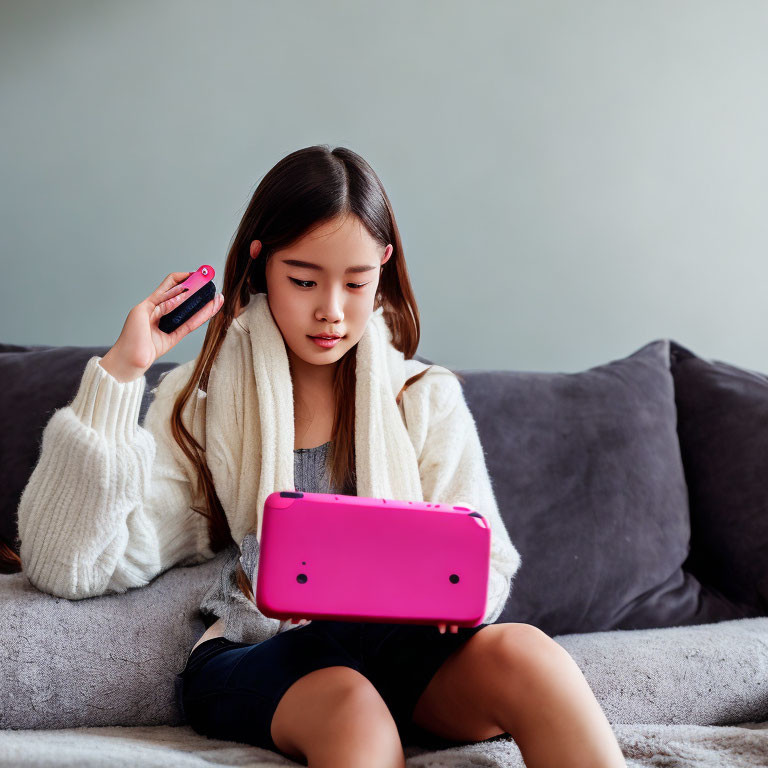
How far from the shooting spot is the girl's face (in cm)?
89

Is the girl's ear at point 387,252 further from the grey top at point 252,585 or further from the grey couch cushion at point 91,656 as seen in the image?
the grey couch cushion at point 91,656

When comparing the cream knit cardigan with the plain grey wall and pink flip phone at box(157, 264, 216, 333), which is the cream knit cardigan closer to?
pink flip phone at box(157, 264, 216, 333)

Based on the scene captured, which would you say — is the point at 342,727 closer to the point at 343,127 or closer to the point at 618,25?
the point at 343,127

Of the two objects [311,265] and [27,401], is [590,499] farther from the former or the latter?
[27,401]

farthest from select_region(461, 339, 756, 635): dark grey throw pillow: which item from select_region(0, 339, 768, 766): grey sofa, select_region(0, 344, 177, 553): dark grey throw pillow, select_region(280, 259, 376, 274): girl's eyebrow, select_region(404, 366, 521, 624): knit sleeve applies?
select_region(0, 344, 177, 553): dark grey throw pillow

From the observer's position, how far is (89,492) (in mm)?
849

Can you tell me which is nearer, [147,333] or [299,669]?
[299,669]

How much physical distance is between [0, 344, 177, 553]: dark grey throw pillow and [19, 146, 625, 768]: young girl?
0.18m

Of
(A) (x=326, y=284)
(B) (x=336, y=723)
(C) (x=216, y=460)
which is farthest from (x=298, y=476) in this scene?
(B) (x=336, y=723)

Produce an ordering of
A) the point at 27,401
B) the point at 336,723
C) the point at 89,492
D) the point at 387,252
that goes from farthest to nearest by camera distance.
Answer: the point at 27,401
the point at 387,252
the point at 89,492
the point at 336,723

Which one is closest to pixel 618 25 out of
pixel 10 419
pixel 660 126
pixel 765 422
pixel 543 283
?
pixel 660 126

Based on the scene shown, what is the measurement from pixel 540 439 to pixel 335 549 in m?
0.60

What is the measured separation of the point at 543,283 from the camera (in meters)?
1.54

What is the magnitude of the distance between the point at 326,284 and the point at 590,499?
542 millimetres
